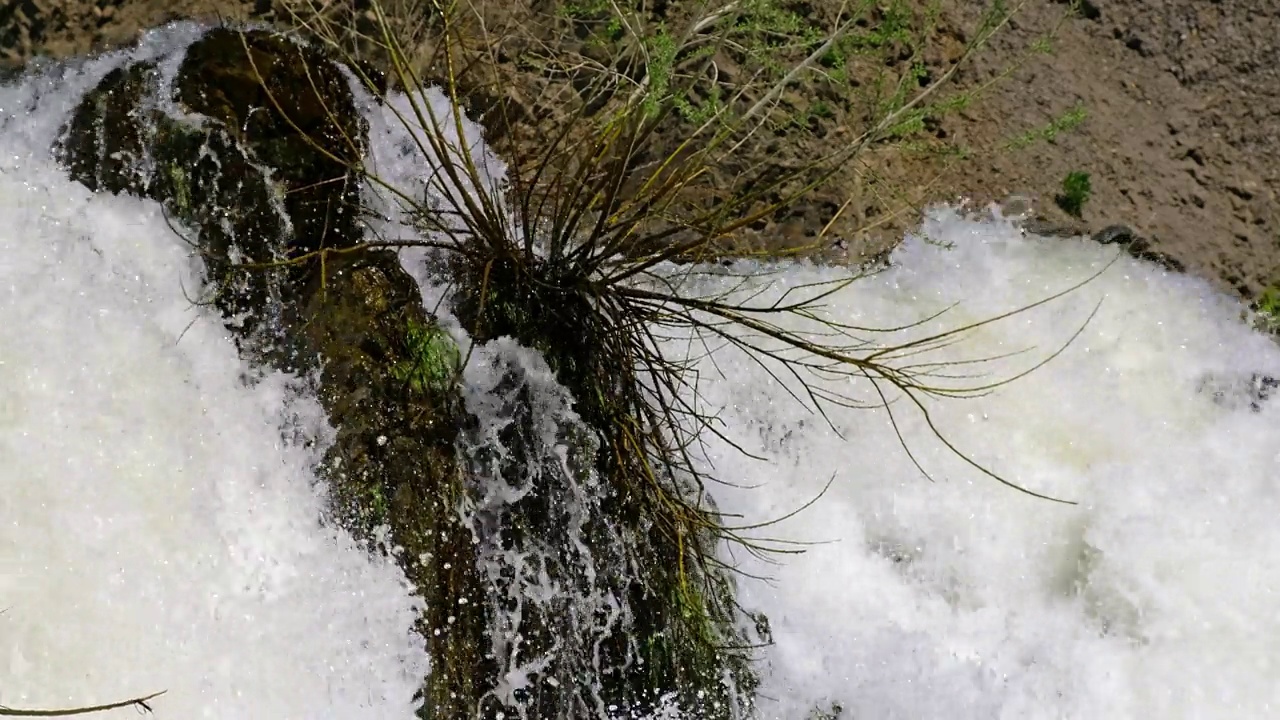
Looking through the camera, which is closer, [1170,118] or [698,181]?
[698,181]

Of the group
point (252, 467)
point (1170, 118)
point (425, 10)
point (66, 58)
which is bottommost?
point (252, 467)

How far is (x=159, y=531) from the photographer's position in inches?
85.1

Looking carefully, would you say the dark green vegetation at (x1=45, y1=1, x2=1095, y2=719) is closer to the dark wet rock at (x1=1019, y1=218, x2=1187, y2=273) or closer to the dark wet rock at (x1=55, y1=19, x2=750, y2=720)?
the dark wet rock at (x1=55, y1=19, x2=750, y2=720)

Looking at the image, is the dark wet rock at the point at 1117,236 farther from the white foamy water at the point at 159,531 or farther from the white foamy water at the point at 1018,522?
the white foamy water at the point at 159,531

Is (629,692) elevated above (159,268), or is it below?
below

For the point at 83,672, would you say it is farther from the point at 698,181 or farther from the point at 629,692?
the point at 698,181

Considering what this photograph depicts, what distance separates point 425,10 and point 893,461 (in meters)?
1.65

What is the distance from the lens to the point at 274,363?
224 centimetres

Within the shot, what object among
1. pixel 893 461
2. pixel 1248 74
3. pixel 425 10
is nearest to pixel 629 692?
pixel 893 461

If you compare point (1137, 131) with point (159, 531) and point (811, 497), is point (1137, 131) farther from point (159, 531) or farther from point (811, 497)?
point (159, 531)

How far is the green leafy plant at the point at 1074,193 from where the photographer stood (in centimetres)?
271

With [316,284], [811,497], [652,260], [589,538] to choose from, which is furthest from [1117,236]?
[316,284]

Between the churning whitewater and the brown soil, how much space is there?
0.38 feet

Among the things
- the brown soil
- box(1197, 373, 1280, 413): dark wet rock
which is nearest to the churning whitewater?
box(1197, 373, 1280, 413): dark wet rock
